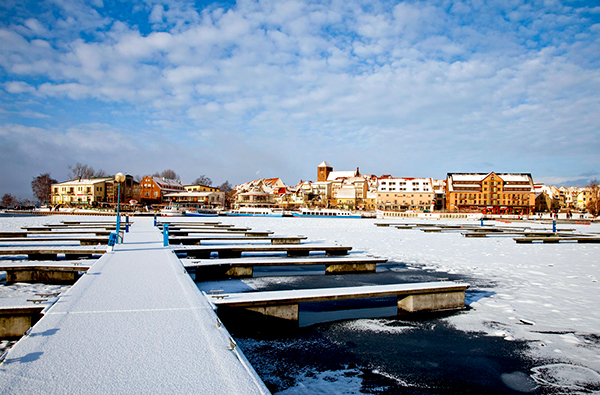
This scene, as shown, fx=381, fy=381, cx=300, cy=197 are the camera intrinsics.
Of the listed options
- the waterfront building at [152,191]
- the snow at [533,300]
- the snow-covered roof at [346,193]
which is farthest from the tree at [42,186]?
the snow at [533,300]

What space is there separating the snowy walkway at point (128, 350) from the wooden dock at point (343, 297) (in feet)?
3.18

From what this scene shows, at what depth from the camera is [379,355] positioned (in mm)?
6809

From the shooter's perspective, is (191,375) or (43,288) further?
(43,288)

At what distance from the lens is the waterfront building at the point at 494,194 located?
10244 centimetres

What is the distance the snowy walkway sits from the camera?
3.96 m

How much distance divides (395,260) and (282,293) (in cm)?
1078

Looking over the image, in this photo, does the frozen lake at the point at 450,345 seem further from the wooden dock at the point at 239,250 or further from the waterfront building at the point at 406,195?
the waterfront building at the point at 406,195

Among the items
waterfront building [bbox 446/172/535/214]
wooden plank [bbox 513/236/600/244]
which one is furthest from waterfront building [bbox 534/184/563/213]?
wooden plank [bbox 513/236/600/244]

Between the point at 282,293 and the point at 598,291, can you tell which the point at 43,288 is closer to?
the point at 282,293

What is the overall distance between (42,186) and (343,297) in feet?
477

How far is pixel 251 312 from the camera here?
7.89 m

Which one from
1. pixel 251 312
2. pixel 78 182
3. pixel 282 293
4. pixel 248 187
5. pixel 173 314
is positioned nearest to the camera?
pixel 173 314

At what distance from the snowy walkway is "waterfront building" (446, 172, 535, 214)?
10603 centimetres

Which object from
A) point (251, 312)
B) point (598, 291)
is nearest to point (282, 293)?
point (251, 312)
